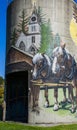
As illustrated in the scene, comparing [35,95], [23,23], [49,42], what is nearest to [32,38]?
[49,42]

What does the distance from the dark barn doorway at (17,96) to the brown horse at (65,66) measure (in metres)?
2.81

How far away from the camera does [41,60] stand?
3183 cm

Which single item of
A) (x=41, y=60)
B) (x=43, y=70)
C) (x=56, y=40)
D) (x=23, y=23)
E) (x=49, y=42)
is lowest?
(x=43, y=70)

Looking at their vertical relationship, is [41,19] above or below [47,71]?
above

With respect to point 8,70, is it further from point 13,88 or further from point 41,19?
point 41,19

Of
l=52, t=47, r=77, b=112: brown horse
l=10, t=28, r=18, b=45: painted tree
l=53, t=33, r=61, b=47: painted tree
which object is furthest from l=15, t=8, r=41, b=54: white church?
l=52, t=47, r=77, b=112: brown horse

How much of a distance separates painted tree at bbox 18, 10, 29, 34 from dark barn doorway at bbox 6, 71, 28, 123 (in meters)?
Result: 3.79

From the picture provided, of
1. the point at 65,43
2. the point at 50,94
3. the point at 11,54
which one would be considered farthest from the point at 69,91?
the point at 11,54

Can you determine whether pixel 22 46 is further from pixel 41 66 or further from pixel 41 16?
pixel 41 16

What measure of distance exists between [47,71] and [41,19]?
4670mm

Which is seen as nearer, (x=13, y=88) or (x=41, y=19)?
(x=41, y=19)

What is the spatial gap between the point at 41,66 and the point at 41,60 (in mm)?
522

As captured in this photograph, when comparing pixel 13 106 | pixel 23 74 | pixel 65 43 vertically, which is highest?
pixel 65 43

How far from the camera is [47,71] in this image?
104ft
